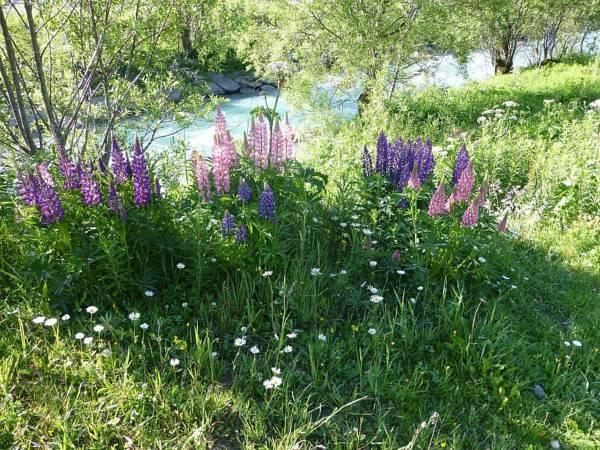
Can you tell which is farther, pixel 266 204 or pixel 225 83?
pixel 225 83

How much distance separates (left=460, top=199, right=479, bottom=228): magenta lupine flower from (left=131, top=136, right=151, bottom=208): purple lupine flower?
6.72 ft

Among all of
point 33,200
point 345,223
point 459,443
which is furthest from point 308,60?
point 459,443

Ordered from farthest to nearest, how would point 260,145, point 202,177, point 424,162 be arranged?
point 424,162, point 260,145, point 202,177

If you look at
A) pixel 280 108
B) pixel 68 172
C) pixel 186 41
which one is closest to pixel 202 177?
pixel 68 172

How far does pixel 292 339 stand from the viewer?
286 cm

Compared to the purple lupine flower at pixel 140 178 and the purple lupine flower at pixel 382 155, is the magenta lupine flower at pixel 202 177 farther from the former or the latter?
the purple lupine flower at pixel 382 155

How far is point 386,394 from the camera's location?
2531 mm

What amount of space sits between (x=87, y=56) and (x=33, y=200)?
119 inches

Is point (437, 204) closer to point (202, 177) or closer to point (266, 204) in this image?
point (266, 204)

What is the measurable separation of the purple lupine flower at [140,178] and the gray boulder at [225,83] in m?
15.1

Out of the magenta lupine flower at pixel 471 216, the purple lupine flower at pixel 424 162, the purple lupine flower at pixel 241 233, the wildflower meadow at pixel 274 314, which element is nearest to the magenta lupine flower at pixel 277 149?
the wildflower meadow at pixel 274 314

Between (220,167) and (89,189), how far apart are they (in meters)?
0.81

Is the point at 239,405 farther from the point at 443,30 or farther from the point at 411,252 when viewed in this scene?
the point at 443,30

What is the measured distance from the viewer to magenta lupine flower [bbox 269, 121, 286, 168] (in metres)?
3.44
